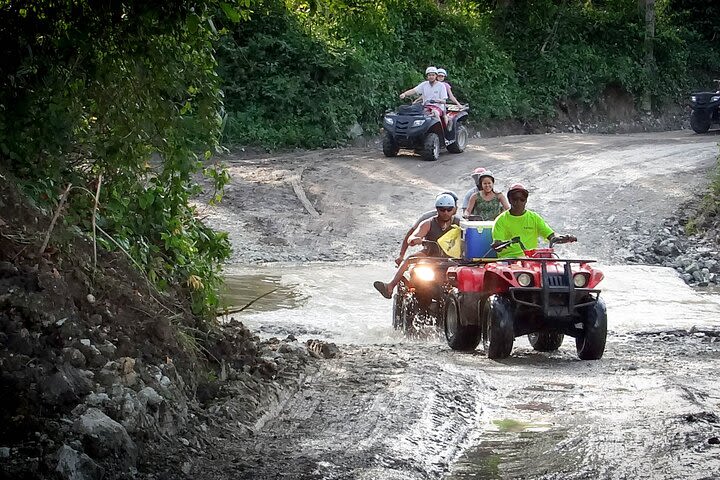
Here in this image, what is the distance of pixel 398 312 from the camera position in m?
13.5

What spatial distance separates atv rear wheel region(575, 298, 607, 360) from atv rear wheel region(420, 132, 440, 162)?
15082 millimetres

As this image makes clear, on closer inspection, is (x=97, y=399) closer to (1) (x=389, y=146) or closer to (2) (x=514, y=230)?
(2) (x=514, y=230)

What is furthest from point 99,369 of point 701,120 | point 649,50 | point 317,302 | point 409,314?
point 649,50

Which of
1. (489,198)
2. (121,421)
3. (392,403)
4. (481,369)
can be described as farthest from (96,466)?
(489,198)

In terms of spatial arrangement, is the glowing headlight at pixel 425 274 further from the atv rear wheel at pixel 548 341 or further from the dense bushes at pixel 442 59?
the dense bushes at pixel 442 59

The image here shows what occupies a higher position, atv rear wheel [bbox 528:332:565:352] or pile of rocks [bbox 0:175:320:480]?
pile of rocks [bbox 0:175:320:480]

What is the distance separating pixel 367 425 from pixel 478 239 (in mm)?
5387

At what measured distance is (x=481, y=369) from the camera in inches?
405

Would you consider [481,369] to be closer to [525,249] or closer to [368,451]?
[525,249]

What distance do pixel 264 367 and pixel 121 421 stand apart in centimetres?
240

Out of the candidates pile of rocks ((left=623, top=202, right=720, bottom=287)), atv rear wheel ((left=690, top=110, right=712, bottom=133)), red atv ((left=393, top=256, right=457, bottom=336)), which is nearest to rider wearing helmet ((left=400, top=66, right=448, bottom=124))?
pile of rocks ((left=623, top=202, right=720, bottom=287))

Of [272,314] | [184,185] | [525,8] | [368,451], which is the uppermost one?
[525,8]

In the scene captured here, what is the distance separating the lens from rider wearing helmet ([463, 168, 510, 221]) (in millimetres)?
15195

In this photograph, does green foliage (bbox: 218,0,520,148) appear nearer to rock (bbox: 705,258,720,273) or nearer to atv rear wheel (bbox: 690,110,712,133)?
atv rear wheel (bbox: 690,110,712,133)
